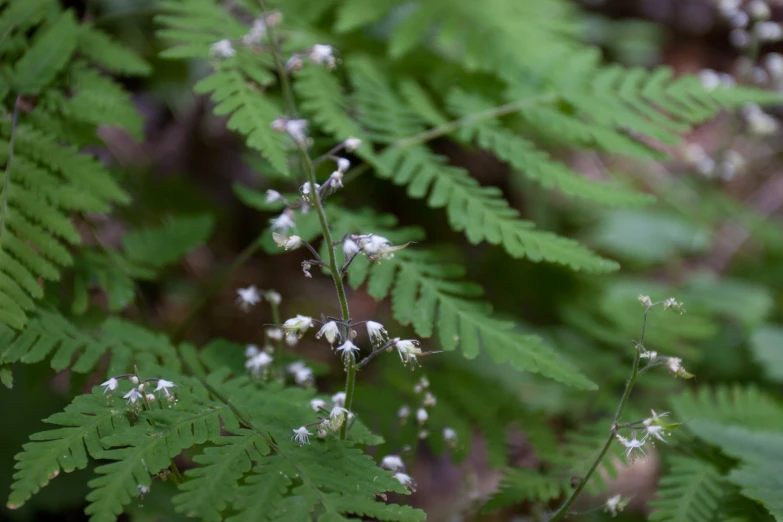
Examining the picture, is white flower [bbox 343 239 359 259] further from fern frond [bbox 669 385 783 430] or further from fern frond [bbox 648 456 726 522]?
fern frond [bbox 669 385 783 430]

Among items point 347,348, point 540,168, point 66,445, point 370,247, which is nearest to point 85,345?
point 66,445

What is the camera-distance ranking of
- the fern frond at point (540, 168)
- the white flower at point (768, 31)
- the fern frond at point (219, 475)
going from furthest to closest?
1. the white flower at point (768, 31)
2. the fern frond at point (540, 168)
3. the fern frond at point (219, 475)

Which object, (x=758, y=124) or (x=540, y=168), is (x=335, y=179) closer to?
(x=540, y=168)

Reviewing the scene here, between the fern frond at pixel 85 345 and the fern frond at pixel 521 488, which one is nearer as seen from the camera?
the fern frond at pixel 85 345

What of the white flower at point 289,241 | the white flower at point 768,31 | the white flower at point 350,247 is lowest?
the white flower at point 289,241

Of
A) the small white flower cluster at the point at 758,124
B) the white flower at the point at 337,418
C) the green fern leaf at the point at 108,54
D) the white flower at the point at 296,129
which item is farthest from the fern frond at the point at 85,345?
the small white flower cluster at the point at 758,124

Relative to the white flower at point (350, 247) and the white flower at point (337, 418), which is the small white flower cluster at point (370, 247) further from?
the white flower at point (337, 418)
